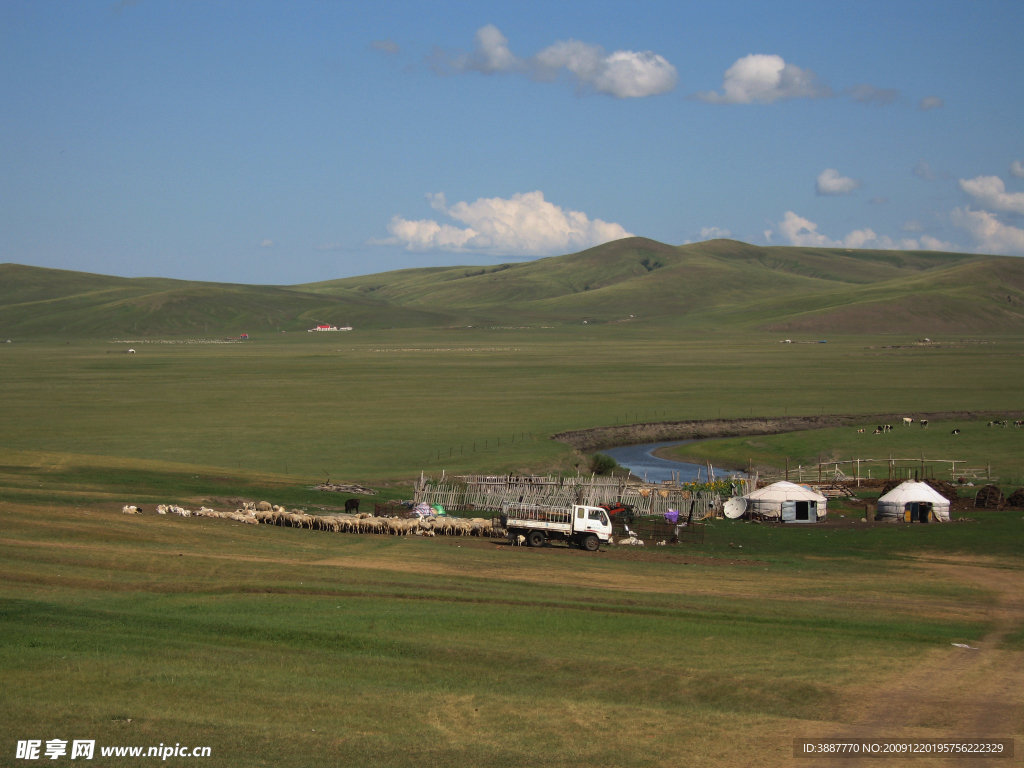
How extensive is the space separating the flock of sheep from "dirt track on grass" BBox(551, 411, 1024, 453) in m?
30.3

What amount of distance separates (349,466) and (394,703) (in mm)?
39879

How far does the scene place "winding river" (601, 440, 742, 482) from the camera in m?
54.7

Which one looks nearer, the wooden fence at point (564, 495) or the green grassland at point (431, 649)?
the green grassland at point (431, 649)

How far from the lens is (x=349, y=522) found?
32500 mm

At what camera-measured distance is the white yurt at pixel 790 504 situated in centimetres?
4025

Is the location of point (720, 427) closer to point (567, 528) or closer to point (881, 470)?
point (881, 470)

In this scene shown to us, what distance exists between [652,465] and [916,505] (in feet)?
67.1

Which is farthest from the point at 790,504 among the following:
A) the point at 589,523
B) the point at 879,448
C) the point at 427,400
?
the point at 427,400

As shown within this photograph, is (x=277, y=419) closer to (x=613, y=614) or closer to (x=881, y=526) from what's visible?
(x=881, y=526)

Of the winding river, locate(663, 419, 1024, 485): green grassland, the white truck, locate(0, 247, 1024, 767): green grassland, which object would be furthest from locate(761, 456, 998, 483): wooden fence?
the white truck

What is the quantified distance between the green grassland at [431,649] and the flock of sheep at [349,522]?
458cm

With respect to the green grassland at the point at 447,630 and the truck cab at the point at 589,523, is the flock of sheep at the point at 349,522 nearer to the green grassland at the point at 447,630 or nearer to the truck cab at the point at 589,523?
the green grassland at the point at 447,630

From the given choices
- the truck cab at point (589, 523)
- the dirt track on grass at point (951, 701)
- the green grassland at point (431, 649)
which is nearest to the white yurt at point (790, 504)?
the truck cab at point (589, 523)

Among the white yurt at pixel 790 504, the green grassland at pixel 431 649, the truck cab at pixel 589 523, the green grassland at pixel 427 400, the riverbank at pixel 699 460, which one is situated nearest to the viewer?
the green grassland at pixel 431 649
